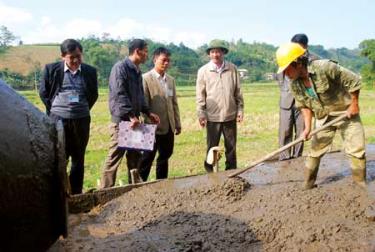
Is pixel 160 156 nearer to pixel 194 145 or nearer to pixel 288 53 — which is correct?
pixel 288 53

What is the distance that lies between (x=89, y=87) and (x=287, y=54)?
8.39 ft

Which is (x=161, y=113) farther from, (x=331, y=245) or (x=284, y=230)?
(x=331, y=245)

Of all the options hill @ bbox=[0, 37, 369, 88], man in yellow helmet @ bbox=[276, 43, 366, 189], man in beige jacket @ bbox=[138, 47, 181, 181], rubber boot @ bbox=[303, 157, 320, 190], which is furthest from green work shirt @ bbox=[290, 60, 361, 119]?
hill @ bbox=[0, 37, 369, 88]

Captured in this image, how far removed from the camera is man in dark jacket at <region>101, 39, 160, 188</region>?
227 inches

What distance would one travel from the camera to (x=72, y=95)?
18.4 ft

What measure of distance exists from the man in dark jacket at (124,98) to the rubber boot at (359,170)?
2642 mm

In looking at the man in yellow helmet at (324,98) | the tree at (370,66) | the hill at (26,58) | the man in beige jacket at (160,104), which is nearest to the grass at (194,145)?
the man in beige jacket at (160,104)

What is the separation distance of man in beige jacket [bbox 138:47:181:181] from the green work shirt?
2.07 meters

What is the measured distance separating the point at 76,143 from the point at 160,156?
136 centimetres

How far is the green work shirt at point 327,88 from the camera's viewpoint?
15.9 ft

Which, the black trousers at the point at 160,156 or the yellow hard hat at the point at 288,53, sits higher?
the yellow hard hat at the point at 288,53

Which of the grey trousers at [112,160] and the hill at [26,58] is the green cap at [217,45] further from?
the hill at [26,58]

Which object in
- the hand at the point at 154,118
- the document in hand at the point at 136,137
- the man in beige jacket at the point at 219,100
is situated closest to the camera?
the document in hand at the point at 136,137

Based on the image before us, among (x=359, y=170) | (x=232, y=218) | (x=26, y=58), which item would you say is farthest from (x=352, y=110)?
(x=26, y=58)
